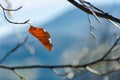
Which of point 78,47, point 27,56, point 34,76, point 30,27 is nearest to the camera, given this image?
point 30,27

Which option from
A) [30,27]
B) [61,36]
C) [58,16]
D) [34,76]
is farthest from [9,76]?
[30,27]

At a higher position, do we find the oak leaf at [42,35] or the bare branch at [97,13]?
the bare branch at [97,13]

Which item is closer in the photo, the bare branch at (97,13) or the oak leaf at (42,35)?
the bare branch at (97,13)

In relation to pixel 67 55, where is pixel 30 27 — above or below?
above

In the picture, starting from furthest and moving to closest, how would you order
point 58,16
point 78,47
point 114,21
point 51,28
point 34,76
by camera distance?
point 58,16 < point 51,28 < point 78,47 < point 34,76 < point 114,21

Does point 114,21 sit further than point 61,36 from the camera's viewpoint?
No

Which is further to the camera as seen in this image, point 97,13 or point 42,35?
point 42,35

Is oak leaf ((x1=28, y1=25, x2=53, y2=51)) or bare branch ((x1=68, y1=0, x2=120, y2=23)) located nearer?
bare branch ((x1=68, y1=0, x2=120, y2=23))

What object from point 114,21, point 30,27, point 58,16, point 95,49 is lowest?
point 58,16

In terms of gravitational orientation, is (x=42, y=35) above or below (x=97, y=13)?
below

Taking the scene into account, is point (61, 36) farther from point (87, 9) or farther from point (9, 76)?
point (87, 9)

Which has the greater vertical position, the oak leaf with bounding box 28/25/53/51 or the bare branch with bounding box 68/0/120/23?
the bare branch with bounding box 68/0/120/23
